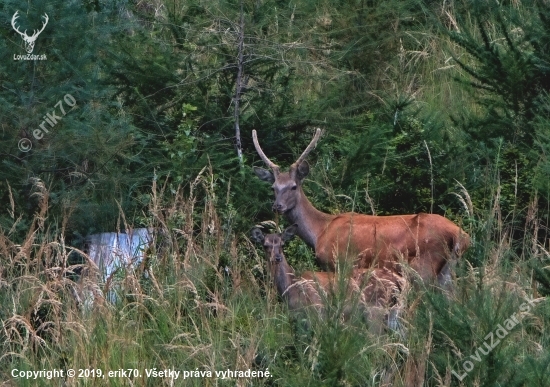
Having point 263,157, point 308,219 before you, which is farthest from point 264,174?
point 308,219

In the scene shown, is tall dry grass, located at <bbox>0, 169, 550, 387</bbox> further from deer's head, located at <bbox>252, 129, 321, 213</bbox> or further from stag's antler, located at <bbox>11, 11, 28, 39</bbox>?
stag's antler, located at <bbox>11, 11, 28, 39</bbox>

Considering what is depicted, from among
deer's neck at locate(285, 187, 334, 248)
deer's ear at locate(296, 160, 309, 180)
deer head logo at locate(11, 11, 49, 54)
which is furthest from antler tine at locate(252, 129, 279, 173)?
deer head logo at locate(11, 11, 49, 54)

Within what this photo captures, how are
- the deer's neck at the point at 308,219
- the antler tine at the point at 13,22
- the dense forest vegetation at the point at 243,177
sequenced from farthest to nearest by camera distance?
the deer's neck at the point at 308,219
the antler tine at the point at 13,22
the dense forest vegetation at the point at 243,177

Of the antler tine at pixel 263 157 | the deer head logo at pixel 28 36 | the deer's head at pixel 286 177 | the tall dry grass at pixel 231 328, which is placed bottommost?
the tall dry grass at pixel 231 328

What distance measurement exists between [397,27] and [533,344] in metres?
8.00

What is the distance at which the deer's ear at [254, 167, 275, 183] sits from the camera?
10951 millimetres

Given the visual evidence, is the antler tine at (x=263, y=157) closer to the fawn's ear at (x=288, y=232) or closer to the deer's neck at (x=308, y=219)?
the deer's neck at (x=308, y=219)

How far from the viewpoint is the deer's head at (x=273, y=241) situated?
377 inches

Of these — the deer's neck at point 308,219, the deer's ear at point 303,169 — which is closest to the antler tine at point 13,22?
the deer's ear at point 303,169

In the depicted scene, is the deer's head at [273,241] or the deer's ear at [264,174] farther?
the deer's ear at [264,174]

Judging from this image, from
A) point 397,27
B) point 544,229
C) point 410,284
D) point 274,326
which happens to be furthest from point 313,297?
point 397,27

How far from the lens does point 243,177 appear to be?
37.0 ft

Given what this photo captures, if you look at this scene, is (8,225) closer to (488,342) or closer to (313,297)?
(313,297)

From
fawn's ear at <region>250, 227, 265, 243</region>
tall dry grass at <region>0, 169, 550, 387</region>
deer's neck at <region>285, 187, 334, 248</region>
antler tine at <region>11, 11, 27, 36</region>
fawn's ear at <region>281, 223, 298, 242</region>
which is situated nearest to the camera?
tall dry grass at <region>0, 169, 550, 387</region>
